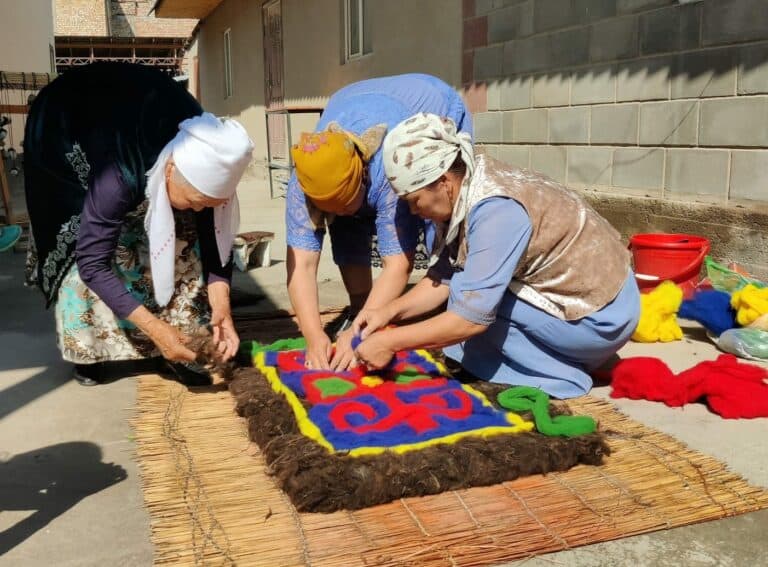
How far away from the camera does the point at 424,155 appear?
7.45 feet

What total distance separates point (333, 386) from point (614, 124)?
2885 millimetres

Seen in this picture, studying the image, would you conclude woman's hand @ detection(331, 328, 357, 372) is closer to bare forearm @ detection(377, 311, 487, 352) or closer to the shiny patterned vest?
bare forearm @ detection(377, 311, 487, 352)

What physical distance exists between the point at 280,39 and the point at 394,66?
15.2 feet

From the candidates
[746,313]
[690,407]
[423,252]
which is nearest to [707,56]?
[746,313]

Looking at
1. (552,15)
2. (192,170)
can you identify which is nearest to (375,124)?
(192,170)

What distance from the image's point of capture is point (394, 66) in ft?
24.2

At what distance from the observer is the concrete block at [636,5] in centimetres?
421

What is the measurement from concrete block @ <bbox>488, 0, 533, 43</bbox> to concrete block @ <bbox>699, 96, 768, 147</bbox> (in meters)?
1.64

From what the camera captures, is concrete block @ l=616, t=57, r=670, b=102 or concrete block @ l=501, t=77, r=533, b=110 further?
concrete block @ l=501, t=77, r=533, b=110

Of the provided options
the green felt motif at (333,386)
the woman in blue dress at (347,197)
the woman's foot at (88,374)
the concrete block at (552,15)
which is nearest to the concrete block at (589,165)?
the concrete block at (552,15)

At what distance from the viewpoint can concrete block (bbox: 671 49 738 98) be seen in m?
3.89

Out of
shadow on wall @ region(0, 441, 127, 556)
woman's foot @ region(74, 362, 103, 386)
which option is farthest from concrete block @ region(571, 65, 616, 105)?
shadow on wall @ region(0, 441, 127, 556)

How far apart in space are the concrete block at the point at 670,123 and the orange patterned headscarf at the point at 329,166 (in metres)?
2.39

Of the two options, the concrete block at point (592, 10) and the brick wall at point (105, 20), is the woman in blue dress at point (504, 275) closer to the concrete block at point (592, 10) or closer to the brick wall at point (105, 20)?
the concrete block at point (592, 10)
